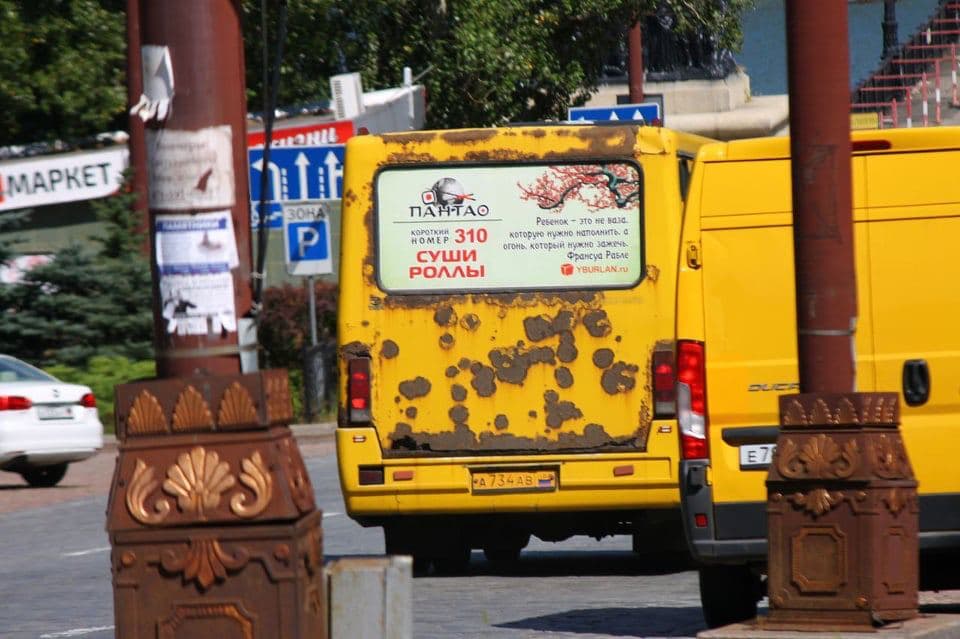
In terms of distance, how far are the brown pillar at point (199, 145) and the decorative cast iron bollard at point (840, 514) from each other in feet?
11.4

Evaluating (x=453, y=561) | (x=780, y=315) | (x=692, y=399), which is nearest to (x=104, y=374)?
(x=453, y=561)

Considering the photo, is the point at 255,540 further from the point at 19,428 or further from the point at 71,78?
the point at 71,78

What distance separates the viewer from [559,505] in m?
13.0

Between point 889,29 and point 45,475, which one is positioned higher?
point 889,29

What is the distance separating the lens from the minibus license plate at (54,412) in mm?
22609

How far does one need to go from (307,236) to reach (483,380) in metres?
13.7

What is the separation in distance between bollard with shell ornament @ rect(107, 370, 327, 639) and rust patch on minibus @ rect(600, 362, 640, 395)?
7360 millimetres

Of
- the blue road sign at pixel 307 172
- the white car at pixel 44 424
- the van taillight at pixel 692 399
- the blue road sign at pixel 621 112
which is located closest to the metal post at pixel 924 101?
the blue road sign at pixel 621 112

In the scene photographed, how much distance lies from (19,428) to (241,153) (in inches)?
678

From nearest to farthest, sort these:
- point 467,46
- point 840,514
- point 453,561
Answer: point 840,514, point 453,561, point 467,46

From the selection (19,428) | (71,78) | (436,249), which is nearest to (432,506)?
(436,249)

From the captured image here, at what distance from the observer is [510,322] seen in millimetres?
13070

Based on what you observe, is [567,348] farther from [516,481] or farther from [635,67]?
[635,67]

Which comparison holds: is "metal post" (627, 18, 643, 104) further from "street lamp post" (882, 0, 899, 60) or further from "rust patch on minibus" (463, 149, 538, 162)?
"rust patch on minibus" (463, 149, 538, 162)
